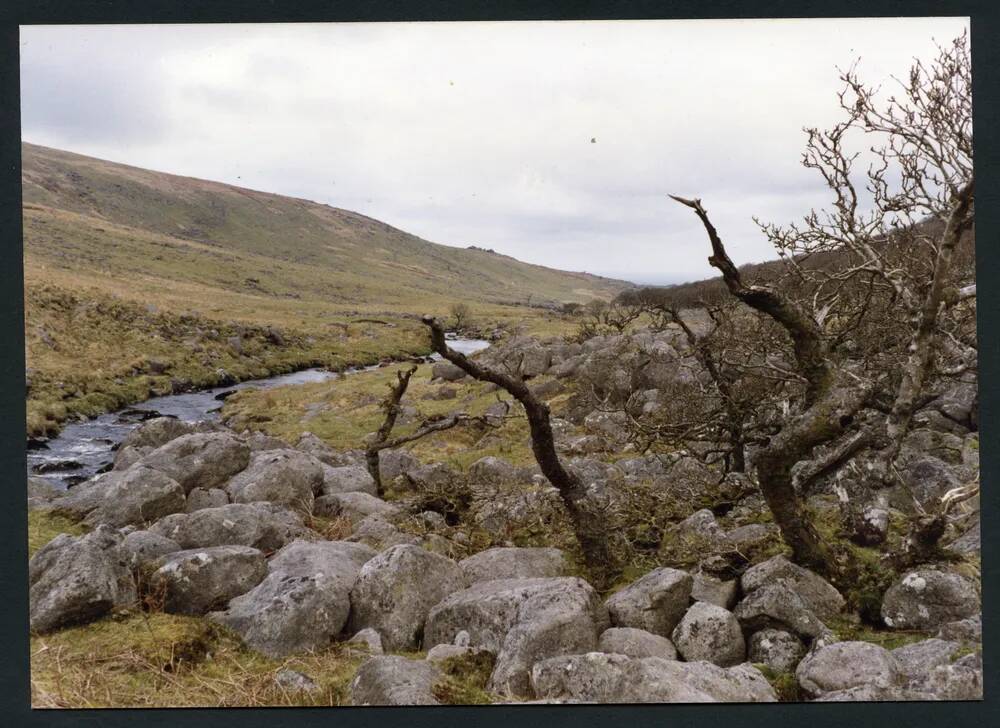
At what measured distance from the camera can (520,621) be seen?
221 inches

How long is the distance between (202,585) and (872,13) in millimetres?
9196

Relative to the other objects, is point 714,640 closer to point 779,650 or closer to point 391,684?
point 779,650

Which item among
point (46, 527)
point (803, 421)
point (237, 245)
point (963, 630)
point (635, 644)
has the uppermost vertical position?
point (237, 245)

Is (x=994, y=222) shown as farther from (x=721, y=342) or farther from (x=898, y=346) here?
(x=721, y=342)

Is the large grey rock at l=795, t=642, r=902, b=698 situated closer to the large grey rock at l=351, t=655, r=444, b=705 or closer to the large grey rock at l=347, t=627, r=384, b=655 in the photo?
the large grey rock at l=351, t=655, r=444, b=705

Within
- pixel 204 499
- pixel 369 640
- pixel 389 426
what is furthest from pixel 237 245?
pixel 369 640

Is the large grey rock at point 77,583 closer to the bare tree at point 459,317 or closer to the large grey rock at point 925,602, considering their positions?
the bare tree at point 459,317

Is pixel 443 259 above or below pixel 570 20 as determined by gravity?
above

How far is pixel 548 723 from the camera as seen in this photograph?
5344 millimetres

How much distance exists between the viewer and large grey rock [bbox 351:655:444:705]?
5.23 metres

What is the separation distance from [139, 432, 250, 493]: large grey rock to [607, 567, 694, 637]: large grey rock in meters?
6.63

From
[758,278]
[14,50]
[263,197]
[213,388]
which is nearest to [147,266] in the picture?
[213,388]

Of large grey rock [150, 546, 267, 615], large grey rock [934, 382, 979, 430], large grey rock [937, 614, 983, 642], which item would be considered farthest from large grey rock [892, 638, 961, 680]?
large grey rock [150, 546, 267, 615]

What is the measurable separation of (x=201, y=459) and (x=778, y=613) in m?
8.33
